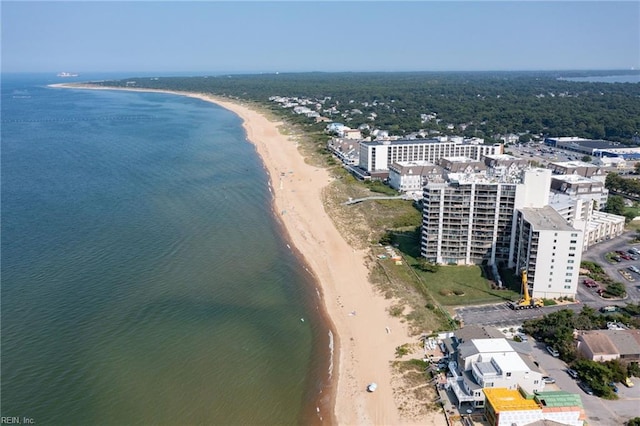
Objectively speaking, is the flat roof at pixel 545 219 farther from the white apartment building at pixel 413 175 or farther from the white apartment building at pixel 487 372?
the white apartment building at pixel 413 175

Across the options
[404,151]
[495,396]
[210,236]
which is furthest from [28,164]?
[495,396]

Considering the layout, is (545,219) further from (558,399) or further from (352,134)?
(352,134)

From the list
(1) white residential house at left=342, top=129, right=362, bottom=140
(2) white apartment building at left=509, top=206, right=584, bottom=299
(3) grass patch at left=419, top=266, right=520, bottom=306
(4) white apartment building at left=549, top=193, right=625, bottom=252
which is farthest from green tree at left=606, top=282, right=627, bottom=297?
(1) white residential house at left=342, top=129, right=362, bottom=140

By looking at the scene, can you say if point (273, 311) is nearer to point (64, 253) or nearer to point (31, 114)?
point (64, 253)

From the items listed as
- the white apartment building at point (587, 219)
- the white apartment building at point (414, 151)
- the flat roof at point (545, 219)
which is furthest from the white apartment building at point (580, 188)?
the white apartment building at point (414, 151)

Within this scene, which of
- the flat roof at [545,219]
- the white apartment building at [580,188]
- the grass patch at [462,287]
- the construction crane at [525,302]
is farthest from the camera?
the white apartment building at [580,188]
